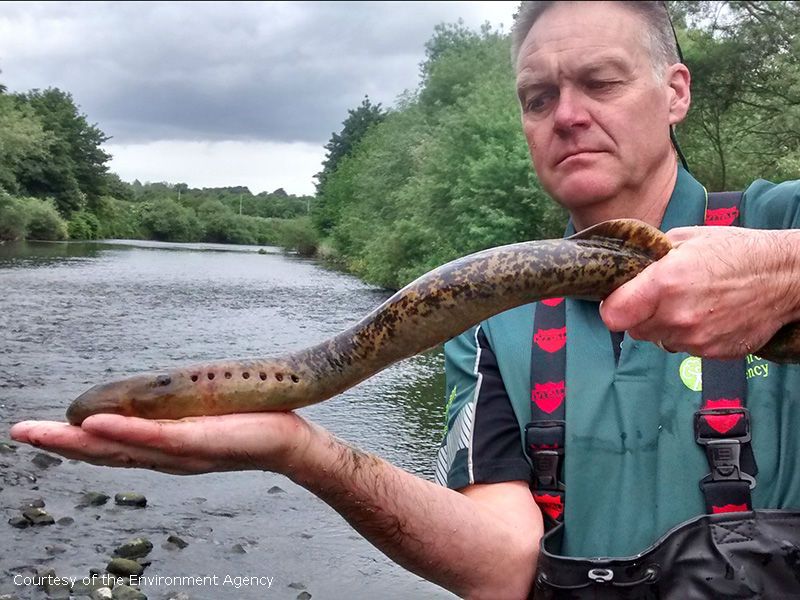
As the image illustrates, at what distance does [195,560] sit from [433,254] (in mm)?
21797

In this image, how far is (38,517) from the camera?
24.5 ft

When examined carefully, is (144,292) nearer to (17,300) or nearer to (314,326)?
(17,300)

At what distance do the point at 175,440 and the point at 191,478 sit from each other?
317 inches

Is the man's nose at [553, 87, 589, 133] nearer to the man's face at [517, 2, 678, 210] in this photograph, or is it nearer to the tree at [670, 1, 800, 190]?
the man's face at [517, 2, 678, 210]

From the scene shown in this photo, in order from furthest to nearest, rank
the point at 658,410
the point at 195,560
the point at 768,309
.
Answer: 1. the point at 195,560
2. the point at 658,410
3. the point at 768,309

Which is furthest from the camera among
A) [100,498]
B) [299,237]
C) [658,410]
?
[299,237]

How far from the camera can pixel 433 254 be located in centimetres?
2820

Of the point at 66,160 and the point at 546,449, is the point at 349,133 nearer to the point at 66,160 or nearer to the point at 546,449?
the point at 66,160

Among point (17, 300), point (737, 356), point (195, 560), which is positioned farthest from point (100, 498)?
point (17, 300)

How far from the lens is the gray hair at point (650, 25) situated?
257cm

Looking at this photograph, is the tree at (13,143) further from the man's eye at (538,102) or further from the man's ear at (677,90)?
the man's ear at (677,90)

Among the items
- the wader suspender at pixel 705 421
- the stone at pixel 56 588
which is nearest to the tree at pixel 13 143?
the stone at pixel 56 588

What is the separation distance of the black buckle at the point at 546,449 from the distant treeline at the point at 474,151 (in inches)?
56.2

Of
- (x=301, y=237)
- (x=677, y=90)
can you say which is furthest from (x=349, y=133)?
(x=677, y=90)
